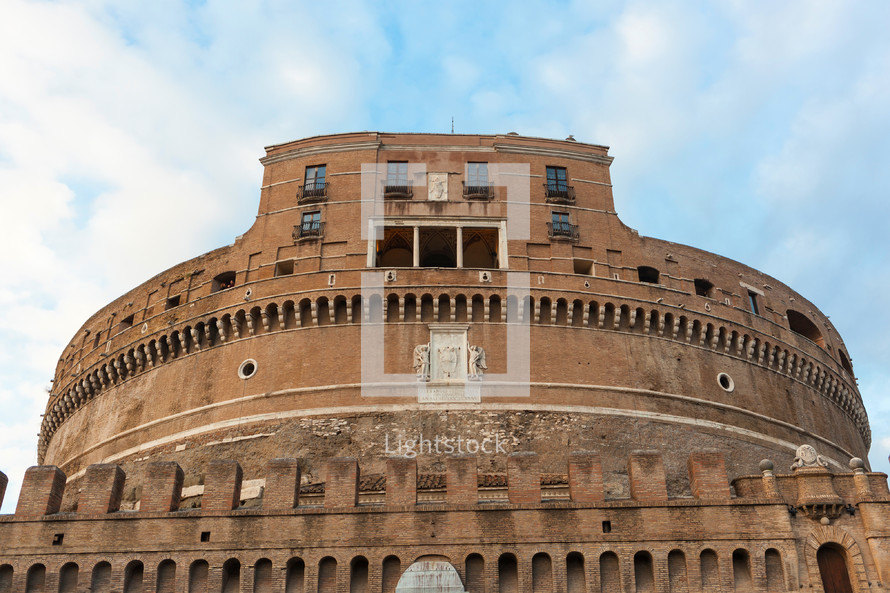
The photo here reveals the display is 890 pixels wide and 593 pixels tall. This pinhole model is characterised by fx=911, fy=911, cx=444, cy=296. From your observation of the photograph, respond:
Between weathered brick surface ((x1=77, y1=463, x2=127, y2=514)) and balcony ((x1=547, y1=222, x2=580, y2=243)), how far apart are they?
15.7m

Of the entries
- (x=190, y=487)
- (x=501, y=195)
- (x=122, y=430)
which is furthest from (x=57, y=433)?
(x=501, y=195)

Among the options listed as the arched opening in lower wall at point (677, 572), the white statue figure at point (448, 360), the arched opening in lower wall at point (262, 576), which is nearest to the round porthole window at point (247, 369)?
the white statue figure at point (448, 360)

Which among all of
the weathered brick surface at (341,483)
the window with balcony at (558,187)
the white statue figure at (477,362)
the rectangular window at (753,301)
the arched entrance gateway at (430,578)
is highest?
the window with balcony at (558,187)

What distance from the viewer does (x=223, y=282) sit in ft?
102

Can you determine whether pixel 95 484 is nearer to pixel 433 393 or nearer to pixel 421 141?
pixel 433 393

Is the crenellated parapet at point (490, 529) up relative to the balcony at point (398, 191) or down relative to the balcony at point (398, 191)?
down

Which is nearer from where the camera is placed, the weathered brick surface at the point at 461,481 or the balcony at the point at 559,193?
the weathered brick surface at the point at 461,481

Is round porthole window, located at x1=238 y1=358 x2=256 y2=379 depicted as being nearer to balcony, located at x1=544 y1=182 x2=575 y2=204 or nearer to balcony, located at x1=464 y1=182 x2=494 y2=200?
balcony, located at x1=464 y1=182 x2=494 y2=200

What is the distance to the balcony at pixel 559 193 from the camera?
30359 mm

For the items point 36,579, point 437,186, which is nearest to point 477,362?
point 437,186

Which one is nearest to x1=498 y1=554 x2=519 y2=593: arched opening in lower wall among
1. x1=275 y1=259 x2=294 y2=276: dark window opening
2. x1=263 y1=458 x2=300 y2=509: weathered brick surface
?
x1=263 y1=458 x2=300 y2=509: weathered brick surface

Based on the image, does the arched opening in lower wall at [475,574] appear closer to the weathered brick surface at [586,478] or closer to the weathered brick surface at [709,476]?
the weathered brick surface at [586,478]

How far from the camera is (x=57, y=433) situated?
35469mm

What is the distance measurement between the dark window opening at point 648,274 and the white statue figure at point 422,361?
8.13 metres
